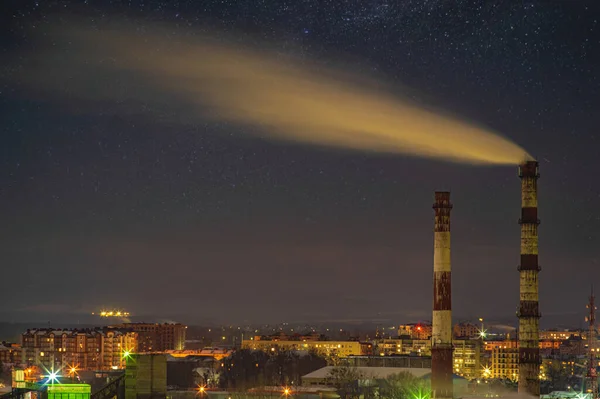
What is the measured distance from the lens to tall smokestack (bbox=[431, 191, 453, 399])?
49.6 metres

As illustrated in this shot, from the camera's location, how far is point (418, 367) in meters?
79.4

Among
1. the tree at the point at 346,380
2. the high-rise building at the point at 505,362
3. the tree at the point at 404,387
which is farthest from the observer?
the high-rise building at the point at 505,362

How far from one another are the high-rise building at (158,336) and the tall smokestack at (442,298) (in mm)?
106984

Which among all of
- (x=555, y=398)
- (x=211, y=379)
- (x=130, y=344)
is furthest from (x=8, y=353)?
(x=555, y=398)

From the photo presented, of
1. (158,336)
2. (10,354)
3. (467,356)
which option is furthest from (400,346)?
(158,336)

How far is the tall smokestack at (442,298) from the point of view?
163 feet

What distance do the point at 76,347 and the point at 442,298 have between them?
82.8 m

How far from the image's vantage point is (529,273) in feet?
170

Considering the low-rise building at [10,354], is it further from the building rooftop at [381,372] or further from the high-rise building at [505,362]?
the high-rise building at [505,362]

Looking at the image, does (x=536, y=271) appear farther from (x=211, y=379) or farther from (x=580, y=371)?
(x=580, y=371)

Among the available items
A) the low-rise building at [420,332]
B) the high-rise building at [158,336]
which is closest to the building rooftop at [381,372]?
the low-rise building at [420,332]

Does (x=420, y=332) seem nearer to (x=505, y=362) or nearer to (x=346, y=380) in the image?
(x=505, y=362)

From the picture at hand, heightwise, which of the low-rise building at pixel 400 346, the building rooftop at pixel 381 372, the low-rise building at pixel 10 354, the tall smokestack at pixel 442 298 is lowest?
the low-rise building at pixel 10 354

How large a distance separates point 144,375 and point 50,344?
9513cm
